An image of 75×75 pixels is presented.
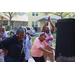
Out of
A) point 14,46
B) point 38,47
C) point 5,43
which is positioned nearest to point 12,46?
point 14,46

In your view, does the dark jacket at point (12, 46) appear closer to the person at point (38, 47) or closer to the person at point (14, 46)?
the person at point (14, 46)

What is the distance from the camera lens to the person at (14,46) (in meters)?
2.99

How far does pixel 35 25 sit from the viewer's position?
3195 centimetres

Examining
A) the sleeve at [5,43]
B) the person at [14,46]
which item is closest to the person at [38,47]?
the person at [14,46]

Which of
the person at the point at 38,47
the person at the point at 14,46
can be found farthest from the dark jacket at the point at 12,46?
the person at the point at 38,47

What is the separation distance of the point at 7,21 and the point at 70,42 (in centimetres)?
3312

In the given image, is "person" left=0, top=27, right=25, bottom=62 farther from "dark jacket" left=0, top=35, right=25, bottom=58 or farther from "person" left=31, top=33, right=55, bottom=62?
"person" left=31, top=33, right=55, bottom=62

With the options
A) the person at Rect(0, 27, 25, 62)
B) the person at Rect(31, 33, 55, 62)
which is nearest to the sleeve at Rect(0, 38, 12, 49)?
the person at Rect(0, 27, 25, 62)

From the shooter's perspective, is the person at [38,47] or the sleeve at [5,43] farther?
the person at [38,47]

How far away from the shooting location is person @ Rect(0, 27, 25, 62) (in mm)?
2992

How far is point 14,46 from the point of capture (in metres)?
3.04

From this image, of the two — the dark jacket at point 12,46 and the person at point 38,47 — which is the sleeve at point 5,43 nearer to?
the dark jacket at point 12,46

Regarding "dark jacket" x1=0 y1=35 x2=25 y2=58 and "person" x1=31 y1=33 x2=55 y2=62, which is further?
"person" x1=31 y1=33 x2=55 y2=62
